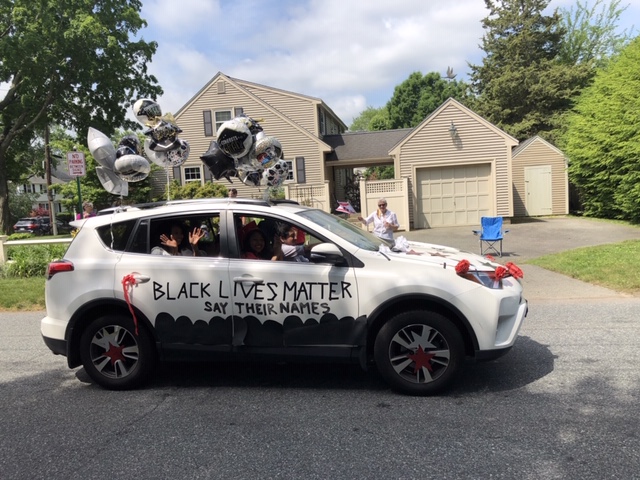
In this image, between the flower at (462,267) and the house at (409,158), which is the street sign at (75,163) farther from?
the house at (409,158)

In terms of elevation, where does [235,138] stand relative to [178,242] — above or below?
above

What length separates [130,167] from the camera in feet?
18.2

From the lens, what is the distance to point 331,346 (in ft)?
13.9

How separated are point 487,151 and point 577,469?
18.7 metres

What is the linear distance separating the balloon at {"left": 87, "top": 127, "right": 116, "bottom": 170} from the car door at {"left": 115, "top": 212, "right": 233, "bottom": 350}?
5.29 feet

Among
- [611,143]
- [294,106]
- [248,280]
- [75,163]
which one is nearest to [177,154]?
[248,280]

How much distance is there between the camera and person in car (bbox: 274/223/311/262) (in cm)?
486

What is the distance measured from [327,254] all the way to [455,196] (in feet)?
57.1

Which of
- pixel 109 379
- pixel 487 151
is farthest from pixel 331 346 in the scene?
pixel 487 151

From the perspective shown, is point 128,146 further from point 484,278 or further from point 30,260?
point 30,260

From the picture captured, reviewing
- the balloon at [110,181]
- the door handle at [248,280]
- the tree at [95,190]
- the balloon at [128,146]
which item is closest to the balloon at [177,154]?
the balloon at [128,146]

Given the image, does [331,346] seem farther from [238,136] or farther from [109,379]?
[238,136]

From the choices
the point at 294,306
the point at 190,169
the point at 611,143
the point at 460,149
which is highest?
the point at 190,169

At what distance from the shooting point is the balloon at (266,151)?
19.1ft
